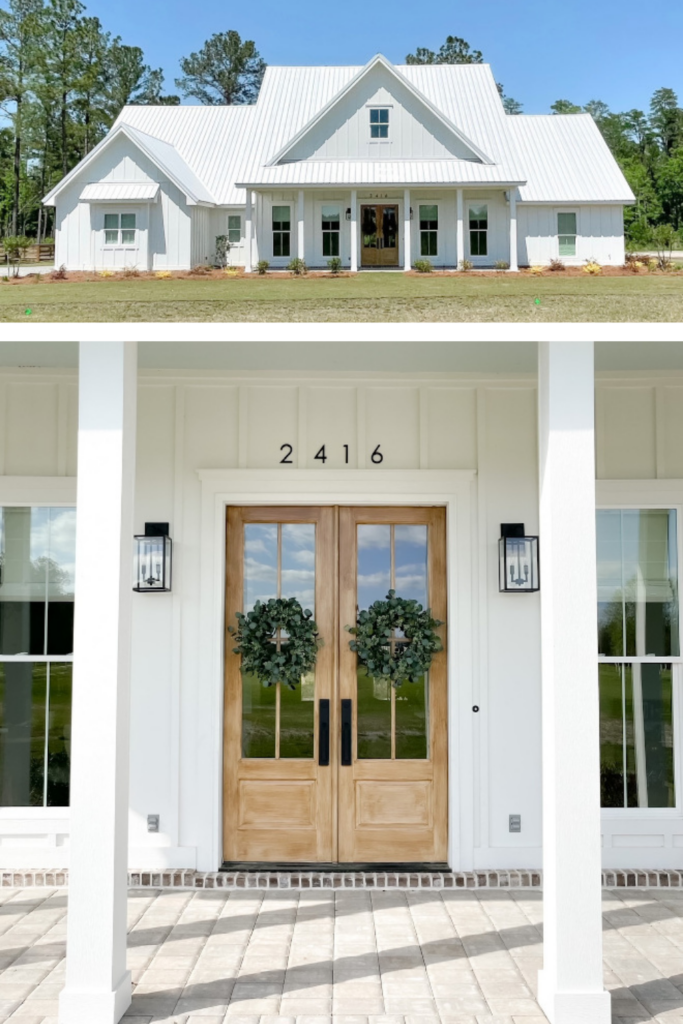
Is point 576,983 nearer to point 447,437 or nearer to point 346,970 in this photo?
point 346,970

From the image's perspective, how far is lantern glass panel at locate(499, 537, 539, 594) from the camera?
5.95 m

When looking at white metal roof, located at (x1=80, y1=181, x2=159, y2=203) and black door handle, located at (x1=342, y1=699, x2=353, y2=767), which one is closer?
white metal roof, located at (x1=80, y1=181, x2=159, y2=203)

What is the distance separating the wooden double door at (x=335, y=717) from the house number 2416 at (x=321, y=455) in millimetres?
303

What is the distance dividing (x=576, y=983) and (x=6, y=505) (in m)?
4.07

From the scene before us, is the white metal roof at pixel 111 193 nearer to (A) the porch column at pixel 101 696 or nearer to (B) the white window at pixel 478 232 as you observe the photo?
(A) the porch column at pixel 101 696

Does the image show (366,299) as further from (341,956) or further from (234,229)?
(341,956)

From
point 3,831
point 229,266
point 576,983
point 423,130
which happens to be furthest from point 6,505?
point 576,983

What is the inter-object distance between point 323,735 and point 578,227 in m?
3.28

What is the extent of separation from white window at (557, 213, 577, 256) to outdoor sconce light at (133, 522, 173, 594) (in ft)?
9.48

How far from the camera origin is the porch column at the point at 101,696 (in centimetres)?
405

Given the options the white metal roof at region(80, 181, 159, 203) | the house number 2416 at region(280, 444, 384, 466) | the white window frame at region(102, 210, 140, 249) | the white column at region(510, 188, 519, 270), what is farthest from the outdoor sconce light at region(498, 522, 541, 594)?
the white metal roof at region(80, 181, 159, 203)

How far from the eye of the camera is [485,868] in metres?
5.88

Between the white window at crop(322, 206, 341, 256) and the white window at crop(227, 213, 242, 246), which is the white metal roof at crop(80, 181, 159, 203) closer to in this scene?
the white window at crop(227, 213, 242, 246)

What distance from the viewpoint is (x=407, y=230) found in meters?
4.14
